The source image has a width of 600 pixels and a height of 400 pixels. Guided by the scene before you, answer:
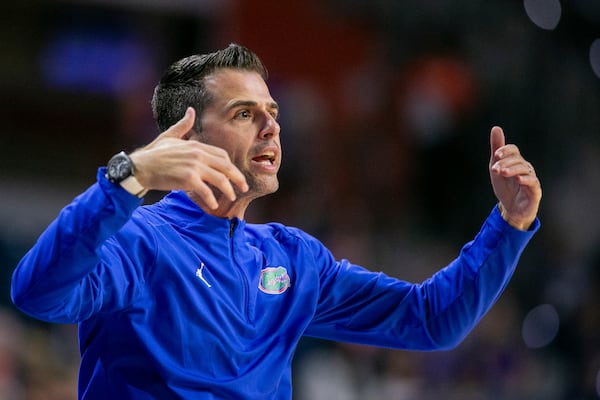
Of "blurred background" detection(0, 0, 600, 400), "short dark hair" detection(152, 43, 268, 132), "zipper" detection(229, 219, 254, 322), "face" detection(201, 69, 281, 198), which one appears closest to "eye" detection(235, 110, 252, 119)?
"face" detection(201, 69, 281, 198)

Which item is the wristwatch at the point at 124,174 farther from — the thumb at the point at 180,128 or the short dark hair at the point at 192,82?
the short dark hair at the point at 192,82

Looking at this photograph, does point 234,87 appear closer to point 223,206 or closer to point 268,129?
point 268,129

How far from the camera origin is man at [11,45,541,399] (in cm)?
241

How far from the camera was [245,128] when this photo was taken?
323 centimetres

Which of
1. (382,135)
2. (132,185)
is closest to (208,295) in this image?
(132,185)

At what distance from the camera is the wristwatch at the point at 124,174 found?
240cm

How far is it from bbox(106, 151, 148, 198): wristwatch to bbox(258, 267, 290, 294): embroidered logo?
88cm

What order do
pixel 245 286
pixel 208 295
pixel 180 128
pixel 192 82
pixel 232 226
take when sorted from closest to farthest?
pixel 180 128 < pixel 208 295 < pixel 245 286 < pixel 232 226 < pixel 192 82

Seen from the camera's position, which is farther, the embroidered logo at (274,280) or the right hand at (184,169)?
the embroidered logo at (274,280)

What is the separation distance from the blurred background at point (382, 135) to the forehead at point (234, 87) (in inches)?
141

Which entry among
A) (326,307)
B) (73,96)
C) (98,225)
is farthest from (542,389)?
(73,96)

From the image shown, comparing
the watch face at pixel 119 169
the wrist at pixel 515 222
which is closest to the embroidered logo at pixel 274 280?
the wrist at pixel 515 222

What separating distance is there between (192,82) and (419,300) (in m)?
1.14

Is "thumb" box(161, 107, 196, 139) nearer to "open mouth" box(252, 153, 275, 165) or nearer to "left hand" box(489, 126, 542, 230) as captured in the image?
"open mouth" box(252, 153, 275, 165)
